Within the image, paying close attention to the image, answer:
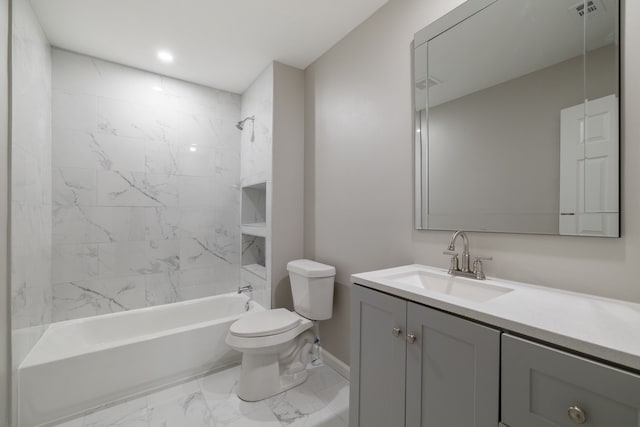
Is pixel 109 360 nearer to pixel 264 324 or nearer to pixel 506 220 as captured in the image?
pixel 264 324

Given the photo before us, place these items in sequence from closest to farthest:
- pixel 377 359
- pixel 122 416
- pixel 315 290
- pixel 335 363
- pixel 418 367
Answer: pixel 418 367 → pixel 377 359 → pixel 122 416 → pixel 315 290 → pixel 335 363

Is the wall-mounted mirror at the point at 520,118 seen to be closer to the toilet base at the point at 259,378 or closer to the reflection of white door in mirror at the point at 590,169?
the reflection of white door in mirror at the point at 590,169

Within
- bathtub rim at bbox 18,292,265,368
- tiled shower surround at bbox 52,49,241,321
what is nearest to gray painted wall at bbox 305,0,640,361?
bathtub rim at bbox 18,292,265,368

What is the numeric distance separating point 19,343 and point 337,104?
2504mm

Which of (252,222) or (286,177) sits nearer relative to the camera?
(286,177)

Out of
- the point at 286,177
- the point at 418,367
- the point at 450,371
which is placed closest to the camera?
the point at 450,371

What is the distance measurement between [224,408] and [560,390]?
178 cm

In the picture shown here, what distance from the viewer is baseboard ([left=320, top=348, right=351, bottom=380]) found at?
6.90ft

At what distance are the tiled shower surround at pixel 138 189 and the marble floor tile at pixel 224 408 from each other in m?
0.97

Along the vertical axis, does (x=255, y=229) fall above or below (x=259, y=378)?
above

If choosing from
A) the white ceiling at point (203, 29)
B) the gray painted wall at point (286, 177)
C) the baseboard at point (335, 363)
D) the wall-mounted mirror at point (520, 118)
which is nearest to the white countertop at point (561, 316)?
the wall-mounted mirror at point (520, 118)

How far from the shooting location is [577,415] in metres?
0.66

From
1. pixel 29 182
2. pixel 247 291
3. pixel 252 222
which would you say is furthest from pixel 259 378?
pixel 29 182

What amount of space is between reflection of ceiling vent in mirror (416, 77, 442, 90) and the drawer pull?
1.44 metres
